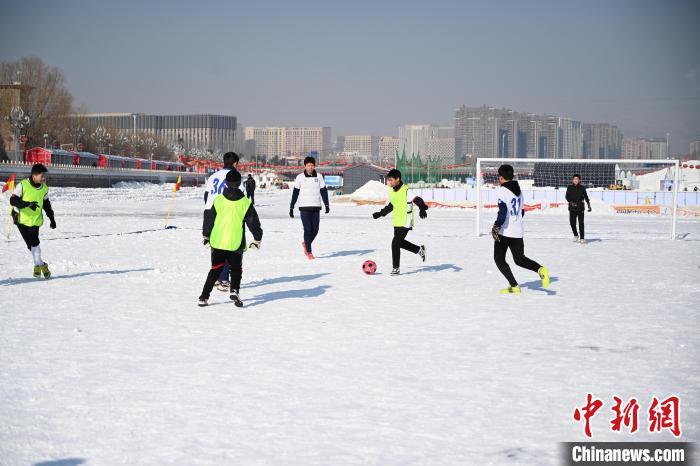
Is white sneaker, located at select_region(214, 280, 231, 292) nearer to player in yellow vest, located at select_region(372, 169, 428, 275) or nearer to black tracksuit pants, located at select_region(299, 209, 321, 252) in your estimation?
player in yellow vest, located at select_region(372, 169, 428, 275)

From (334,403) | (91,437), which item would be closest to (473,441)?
(334,403)

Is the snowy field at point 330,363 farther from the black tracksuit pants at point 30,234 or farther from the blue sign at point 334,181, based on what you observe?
the blue sign at point 334,181

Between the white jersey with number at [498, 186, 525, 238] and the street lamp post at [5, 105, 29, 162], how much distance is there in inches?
2735

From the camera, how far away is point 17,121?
72688 mm

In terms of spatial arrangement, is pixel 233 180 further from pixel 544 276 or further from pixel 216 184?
pixel 544 276

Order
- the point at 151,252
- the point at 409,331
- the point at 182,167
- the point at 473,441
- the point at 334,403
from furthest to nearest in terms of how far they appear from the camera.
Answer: the point at 182,167 → the point at 151,252 → the point at 409,331 → the point at 334,403 → the point at 473,441

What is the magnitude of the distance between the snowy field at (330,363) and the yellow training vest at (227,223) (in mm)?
797

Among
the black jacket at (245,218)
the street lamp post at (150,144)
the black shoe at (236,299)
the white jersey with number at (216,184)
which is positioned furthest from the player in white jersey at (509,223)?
the street lamp post at (150,144)

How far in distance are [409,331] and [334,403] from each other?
9.00ft

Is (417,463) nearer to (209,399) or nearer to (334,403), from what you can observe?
(334,403)

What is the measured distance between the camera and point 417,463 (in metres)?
4.20

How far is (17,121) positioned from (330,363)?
73.7 metres

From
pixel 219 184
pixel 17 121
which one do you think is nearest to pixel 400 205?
pixel 219 184

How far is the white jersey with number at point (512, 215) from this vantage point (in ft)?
33.4
